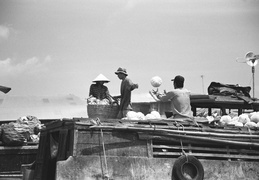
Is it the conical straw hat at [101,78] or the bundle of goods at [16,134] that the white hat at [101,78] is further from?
the bundle of goods at [16,134]

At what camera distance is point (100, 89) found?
1070 cm

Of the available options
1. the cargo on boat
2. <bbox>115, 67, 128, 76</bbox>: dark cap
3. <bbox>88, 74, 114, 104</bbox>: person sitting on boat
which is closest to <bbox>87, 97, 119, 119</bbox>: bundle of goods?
<bbox>88, 74, 114, 104</bbox>: person sitting on boat

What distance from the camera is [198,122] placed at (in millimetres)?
8219

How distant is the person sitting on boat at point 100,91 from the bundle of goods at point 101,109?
4.1 inches

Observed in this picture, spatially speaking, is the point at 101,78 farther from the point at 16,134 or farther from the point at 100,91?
the point at 16,134

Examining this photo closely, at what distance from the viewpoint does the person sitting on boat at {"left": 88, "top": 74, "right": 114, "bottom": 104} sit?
10463 millimetres

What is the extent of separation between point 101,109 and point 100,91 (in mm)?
733

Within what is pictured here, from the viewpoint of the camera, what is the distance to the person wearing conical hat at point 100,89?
10570 millimetres

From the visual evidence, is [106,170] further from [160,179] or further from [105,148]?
[160,179]

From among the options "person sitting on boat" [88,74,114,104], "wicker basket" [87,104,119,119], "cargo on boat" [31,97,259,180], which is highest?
"person sitting on boat" [88,74,114,104]

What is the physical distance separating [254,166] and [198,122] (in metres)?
1.18

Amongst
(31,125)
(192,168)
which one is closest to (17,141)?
(31,125)

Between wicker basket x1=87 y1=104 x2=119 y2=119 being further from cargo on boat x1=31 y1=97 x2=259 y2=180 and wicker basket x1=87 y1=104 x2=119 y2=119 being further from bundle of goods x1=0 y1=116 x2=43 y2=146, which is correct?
bundle of goods x1=0 y1=116 x2=43 y2=146

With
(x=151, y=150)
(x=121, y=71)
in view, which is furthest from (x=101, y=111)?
(x=151, y=150)
